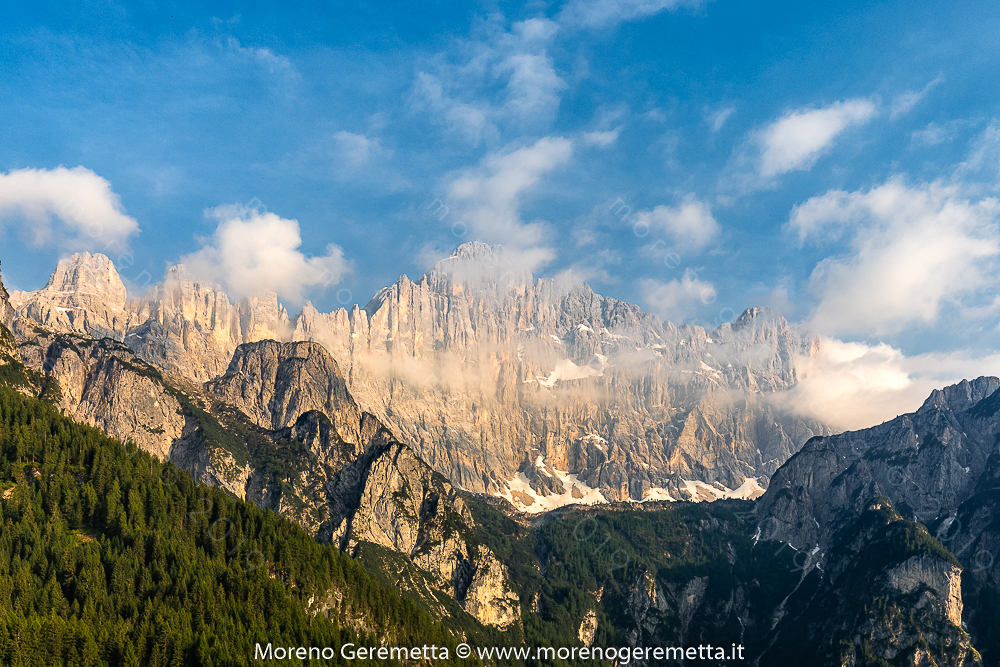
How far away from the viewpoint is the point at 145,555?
175 m

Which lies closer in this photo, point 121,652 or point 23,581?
point 121,652

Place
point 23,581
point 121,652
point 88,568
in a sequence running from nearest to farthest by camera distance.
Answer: point 121,652
point 23,581
point 88,568

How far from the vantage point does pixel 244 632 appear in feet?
518

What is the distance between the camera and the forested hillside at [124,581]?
140 meters

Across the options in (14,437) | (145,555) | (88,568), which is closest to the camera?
(88,568)

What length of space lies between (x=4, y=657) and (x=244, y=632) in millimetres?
42462

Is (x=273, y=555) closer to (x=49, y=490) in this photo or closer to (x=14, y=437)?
(x=49, y=490)

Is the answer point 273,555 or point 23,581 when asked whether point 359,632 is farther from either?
point 23,581

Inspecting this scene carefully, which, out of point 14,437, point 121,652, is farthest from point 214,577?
point 14,437

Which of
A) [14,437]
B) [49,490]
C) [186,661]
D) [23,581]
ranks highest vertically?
[14,437]

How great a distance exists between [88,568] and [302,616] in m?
45.8

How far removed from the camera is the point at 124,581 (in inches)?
6329

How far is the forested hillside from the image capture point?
14038 centimetres

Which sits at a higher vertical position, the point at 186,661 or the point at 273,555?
the point at 273,555
